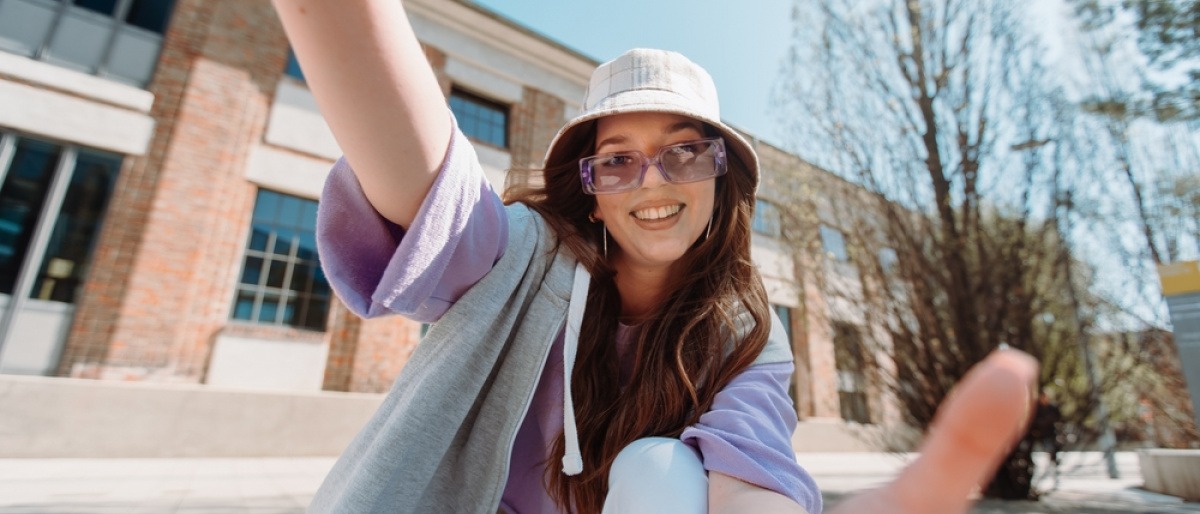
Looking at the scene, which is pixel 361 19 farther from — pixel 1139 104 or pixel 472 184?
pixel 1139 104

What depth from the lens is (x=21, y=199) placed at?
590cm

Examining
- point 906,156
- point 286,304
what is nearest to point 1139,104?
point 906,156

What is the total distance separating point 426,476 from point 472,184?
0.55 meters

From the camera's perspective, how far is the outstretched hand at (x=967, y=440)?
613mm

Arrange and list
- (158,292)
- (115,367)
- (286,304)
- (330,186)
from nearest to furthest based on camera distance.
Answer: (330,186), (115,367), (158,292), (286,304)

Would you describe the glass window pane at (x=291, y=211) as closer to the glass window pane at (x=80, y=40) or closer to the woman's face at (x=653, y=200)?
the glass window pane at (x=80, y=40)

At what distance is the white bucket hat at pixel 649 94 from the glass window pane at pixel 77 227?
7316mm

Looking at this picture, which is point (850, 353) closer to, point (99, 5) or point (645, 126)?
point (645, 126)

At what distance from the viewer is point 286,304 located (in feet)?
23.0

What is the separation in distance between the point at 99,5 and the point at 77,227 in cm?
306

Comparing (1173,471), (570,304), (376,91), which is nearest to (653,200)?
(570,304)

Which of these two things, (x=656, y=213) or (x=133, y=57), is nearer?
A: (x=656, y=213)

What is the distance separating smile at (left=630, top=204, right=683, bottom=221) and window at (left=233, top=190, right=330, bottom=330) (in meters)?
6.52

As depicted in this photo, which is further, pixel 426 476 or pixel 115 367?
pixel 115 367
